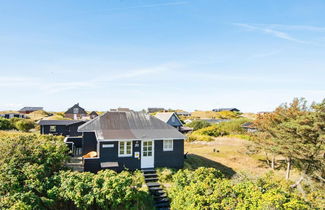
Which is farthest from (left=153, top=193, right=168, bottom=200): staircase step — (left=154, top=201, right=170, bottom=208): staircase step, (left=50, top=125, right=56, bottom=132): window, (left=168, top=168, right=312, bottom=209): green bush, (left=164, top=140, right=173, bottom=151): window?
(left=50, top=125, right=56, bottom=132): window

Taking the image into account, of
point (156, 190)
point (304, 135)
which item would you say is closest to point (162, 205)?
point (156, 190)

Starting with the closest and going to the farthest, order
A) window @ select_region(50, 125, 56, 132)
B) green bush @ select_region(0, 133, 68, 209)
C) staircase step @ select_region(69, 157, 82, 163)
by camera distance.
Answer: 1. green bush @ select_region(0, 133, 68, 209)
2. staircase step @ select_region(69, 157, 82, 163)
3. window @ select_region(50, 125, 56, 132)

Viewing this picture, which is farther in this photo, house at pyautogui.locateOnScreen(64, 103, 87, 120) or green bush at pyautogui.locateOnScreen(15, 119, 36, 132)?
house at pyautogui.locateOnScreen(64, 103, 87, 120)

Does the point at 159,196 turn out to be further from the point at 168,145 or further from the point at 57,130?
the point at 57,130

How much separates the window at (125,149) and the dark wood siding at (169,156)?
2394 millimetres

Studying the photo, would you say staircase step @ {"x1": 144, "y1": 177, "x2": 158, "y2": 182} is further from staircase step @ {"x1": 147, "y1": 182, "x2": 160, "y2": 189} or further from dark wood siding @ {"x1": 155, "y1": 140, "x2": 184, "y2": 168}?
dark wood siding @ {"x1": 155, "y1": 140, "x2": 184, "y2": 168}

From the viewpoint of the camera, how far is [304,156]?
64.0 ft

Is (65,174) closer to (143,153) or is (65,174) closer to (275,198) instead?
(143,153)

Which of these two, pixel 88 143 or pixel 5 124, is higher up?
pixel 88 143

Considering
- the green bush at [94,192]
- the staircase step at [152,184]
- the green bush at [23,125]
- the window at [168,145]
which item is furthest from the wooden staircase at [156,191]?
the green bush at [23,125]

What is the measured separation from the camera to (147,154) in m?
18.5

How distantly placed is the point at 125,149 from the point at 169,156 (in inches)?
161

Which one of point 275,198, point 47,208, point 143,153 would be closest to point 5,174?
point 47,208

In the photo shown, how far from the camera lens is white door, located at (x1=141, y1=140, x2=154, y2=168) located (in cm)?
1836
